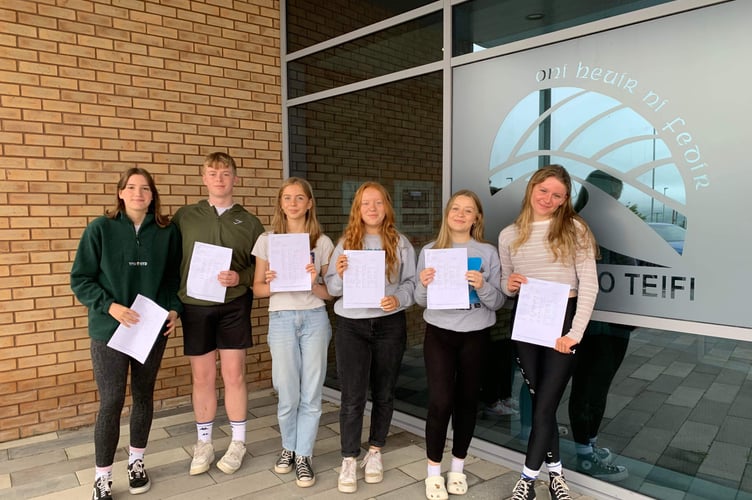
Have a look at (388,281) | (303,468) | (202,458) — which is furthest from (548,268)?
(202,458)

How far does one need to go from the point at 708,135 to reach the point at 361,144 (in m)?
2.61

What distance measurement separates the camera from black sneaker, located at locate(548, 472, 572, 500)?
113 inches

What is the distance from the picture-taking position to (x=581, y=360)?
3104mm

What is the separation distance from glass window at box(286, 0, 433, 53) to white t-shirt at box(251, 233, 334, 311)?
2.05 meters

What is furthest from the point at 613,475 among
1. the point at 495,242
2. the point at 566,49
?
the point at 566,49

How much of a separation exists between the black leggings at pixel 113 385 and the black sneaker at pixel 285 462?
35.7 inches

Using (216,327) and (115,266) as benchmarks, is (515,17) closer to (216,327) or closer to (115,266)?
(216,327)

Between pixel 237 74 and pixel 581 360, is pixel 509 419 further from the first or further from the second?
pixel 237 74

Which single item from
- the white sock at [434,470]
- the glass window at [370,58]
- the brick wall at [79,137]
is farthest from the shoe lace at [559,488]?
the brick wall at [79,137]

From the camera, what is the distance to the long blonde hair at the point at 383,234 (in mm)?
3064

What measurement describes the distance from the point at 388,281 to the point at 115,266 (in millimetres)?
1515

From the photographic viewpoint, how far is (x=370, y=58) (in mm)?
4348

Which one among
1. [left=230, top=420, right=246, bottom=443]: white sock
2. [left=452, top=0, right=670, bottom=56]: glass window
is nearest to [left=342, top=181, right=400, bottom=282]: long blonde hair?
[left=452, top=0, right=670, bottom=56]: glass window

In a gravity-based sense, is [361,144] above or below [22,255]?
above
